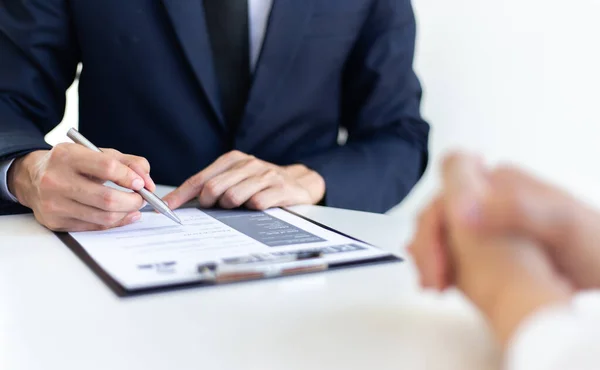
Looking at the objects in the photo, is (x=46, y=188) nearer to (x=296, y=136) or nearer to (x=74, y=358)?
(x=74, y=358)

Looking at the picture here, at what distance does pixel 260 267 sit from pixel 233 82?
64 centimetres

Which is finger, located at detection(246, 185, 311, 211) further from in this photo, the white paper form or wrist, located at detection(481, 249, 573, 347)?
wrist, located at detection(481, 249, 573, 347)

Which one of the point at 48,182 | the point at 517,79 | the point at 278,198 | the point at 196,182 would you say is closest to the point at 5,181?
the point at 48,182

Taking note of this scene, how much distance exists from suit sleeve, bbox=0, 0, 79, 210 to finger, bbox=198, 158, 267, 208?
0.30m

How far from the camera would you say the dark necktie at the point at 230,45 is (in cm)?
112

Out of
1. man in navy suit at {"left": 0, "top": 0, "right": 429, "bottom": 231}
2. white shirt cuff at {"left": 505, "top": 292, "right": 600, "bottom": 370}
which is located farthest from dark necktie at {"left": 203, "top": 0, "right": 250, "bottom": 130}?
white shirt cuff at {"left": 505, "top": 292, "right": 600, "bottom": 370}

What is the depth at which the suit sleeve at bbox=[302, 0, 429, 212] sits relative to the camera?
3.75ft

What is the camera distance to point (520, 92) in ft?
5.39

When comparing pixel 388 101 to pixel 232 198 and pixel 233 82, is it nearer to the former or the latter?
pixel 233 82

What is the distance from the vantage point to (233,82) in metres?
1.13

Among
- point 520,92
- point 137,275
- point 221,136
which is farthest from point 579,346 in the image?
point 520,92

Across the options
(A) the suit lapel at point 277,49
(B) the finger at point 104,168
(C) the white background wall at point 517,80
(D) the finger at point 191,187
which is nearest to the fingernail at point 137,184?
(B) the finger at point 104,168

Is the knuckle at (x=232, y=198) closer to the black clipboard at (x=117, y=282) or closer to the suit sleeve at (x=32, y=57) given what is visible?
the black clipboard at (x=117, y=282)

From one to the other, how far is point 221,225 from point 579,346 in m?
0.49
